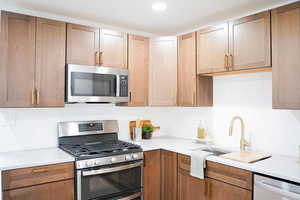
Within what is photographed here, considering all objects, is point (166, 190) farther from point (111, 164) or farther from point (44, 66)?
point (44, 66)

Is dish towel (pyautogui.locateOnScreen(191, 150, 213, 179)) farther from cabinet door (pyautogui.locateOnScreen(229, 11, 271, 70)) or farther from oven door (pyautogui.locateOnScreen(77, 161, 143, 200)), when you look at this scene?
cabinet door (pyautogui.locateOnScreen(229, 11, 271, 70))

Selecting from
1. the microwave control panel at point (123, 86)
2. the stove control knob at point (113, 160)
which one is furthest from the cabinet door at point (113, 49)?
the stove control knob at point (113, 160)

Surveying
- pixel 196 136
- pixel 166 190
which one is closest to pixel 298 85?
pixel 196 136

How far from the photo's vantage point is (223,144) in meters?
2.79

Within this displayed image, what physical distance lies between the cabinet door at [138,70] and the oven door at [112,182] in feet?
2.60

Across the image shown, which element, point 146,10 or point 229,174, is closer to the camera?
point 229,174

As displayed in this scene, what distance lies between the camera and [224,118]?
9.21 feet

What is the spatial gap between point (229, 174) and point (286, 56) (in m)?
1.11

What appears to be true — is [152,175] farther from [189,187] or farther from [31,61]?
[31,61]

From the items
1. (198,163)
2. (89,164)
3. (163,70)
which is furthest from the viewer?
(163,70)

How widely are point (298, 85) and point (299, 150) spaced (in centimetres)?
60

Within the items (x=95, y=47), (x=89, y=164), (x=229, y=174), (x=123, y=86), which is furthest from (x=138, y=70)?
(x=229, y=174)

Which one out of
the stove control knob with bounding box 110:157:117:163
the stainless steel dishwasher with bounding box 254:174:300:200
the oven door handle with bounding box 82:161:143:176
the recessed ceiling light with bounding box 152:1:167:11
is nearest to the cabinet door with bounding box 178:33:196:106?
the recessed ceiling light with bounding box 152:1:167:11

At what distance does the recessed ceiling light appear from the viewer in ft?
7.49
